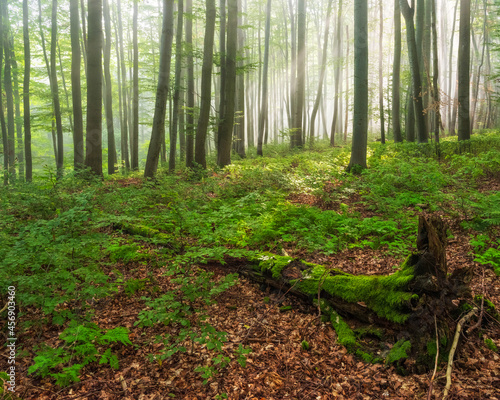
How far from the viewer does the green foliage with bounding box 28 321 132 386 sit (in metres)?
2.44

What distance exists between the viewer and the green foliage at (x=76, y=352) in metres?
2.44

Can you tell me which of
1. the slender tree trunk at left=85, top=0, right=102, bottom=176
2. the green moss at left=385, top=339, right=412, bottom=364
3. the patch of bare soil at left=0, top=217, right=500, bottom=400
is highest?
the slender tree trunk at left=85, top=0, right=102, bottom=176

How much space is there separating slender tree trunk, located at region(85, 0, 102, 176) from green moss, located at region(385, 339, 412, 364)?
10068 millimetres

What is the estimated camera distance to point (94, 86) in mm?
9531

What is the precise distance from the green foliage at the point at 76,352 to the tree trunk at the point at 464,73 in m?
13.4

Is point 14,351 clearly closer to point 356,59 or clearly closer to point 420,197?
point 420,197

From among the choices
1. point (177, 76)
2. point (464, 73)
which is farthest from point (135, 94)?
point (464, 73)

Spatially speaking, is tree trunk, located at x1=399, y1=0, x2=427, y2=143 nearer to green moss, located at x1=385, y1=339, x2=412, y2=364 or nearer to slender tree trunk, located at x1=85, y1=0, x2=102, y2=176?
green moss, located at x1=385, y1=339, x2=412, y2=364

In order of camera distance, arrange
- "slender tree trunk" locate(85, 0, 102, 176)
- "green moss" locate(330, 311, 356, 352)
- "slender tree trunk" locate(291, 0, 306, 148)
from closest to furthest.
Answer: "green moss" locate(330, 311, 356, 352) → "slender tree trunk" locate(85, 0, 102, 176) → "slender tree trunk" locate(291, 0, 306, 148)

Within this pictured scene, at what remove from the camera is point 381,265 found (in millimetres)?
4320

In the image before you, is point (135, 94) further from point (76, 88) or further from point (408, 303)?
point (408, 303)

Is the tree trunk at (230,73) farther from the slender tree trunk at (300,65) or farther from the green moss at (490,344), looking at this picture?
the green moss at (490,344)

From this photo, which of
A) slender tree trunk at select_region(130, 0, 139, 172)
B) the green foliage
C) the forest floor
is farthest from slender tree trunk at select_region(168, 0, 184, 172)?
the green foliage

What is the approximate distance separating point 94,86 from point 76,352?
9249mm
